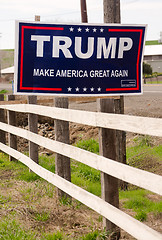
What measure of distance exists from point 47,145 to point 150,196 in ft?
6.37

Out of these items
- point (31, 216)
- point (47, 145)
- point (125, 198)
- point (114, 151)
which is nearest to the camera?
point (114, 151)

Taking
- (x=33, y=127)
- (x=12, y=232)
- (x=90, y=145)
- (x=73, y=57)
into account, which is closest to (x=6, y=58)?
(x=90, y=145)

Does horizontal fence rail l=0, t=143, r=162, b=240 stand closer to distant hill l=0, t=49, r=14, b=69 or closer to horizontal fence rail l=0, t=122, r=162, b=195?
horizontal fence rail l=0, t=122, r=162, b=195

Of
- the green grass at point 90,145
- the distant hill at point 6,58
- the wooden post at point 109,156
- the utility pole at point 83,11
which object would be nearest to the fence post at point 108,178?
the wooden post at point 109,156

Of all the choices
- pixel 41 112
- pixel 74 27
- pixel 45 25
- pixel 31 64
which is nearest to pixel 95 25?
pixel 74 27

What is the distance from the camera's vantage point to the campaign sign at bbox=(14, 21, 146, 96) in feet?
18.0

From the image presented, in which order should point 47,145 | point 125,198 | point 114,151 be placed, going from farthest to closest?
1. point 125,198
2. point 47,145
3. point 114,151

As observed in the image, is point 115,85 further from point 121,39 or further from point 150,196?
point 150,196

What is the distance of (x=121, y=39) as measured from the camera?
222 inches

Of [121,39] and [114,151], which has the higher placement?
[121,39]

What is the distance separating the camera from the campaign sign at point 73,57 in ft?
18.0

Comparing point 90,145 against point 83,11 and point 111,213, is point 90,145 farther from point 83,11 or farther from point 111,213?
point 83,11

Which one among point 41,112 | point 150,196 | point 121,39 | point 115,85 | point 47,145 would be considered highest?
point 121,39

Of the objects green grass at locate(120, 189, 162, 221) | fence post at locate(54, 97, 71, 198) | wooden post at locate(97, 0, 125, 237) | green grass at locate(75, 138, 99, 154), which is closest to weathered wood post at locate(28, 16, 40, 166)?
fence post at locate(54, 97, 71, 198)
